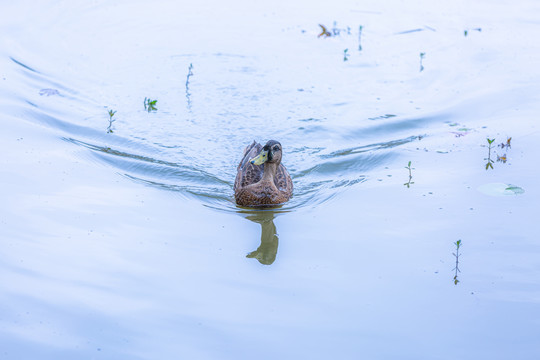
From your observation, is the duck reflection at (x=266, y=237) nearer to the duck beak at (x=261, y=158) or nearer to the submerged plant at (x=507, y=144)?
the duck beak at (x=261, y=158)

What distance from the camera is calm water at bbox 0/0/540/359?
16.5 ft

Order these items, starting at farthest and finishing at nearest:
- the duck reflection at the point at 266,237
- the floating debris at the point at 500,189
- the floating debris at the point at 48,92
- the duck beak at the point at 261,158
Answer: the floating debris at the point at 48,92
the duck beak at the point at 261,158
the floating debris at the point at 500,189
the duck reflection at the point at 266,237

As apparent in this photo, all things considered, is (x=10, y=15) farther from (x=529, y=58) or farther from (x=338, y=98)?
(x=529, y=58)

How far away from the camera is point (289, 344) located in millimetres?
4859

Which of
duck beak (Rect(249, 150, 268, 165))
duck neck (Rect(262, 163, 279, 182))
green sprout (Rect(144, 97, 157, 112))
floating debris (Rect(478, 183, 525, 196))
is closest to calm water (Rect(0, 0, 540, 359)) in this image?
floating debris (Rect(478, 183, 525, 196))

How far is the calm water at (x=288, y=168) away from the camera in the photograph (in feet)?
16.5

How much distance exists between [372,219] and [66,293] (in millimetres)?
3198

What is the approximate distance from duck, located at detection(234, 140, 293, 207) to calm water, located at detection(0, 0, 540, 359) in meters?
0.22

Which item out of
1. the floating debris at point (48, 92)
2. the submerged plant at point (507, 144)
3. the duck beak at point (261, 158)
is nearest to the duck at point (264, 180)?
the duck beak at point (261, 158)

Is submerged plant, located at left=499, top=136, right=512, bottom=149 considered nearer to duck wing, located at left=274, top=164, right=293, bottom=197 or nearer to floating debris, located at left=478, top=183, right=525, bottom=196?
floating debris, located at left=478, top=183, right=525, bottom=196

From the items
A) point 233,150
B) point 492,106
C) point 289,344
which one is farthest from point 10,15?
point 289,344

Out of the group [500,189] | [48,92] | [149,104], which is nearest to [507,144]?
[500,189]

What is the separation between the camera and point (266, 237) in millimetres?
6941

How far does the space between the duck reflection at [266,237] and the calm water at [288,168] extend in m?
0.03
